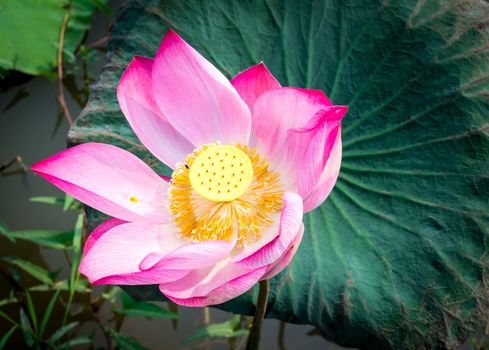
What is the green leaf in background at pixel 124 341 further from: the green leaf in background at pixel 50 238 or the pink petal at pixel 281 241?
the pink petal at pixel 281 241

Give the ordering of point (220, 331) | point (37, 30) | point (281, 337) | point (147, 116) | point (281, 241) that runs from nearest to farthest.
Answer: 1. point (281, 241)
2. point (147, 116)
3. point (220, 331)
4. point (281, 337)
5. point (37, 30)

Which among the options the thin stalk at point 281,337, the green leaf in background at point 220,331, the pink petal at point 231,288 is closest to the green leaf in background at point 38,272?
the green leaf in background at point 220,331

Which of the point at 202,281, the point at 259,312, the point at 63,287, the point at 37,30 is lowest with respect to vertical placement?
the point at 63,287

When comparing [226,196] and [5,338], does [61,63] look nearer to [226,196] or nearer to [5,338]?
[5,338]

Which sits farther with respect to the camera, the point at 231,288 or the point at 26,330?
the point at 26,330

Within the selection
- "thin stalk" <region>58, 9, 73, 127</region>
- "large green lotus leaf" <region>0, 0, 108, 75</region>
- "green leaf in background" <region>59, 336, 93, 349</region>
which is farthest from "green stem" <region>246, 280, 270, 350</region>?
"large green lotus leaf" <region>0, 0, 108, 75</region>

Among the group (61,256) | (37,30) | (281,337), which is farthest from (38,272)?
(37,30)

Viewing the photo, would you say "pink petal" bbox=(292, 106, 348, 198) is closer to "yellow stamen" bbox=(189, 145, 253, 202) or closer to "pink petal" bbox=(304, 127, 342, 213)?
"pink petal" bbox=(304, 127, 342, 213)
